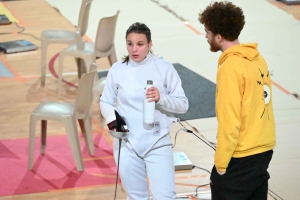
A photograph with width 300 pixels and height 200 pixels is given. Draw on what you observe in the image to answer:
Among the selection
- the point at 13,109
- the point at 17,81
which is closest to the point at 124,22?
the point at 17,81

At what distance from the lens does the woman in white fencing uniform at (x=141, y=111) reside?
3434 mm

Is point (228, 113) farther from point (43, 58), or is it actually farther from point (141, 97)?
point (43, 58)

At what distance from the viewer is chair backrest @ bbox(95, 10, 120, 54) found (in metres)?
6.29

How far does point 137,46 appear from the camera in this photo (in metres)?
3.44

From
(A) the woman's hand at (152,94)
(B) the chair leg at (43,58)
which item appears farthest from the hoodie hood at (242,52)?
(B) the chair leg at (43,58)

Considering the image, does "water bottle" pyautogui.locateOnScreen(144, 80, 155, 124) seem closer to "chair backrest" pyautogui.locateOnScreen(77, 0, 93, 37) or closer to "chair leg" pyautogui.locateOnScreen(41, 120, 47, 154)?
"chair leg" pyautogui.locateOnScreen(41, 120, 47, 154)

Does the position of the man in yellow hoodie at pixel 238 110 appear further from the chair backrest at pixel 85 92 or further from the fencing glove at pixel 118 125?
the chair backrest at pixel 85 92

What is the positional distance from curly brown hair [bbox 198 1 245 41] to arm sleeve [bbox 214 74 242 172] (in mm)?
250

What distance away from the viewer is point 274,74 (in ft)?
24.7

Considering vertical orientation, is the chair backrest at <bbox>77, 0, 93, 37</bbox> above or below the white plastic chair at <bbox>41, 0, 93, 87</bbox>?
above

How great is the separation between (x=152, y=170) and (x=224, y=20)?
3.36ft

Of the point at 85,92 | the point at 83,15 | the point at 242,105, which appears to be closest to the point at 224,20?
the point at 242,105

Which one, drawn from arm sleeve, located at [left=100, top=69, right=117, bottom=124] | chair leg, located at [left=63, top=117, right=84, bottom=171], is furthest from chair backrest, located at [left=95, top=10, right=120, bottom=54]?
arm sleeve, located at [left=100, top=69, right=117, bottom=124]

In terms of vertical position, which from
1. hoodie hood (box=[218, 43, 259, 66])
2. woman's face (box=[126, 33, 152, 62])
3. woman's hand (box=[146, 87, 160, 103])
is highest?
hoodie hood (box=[218, 43, 259, 66])
